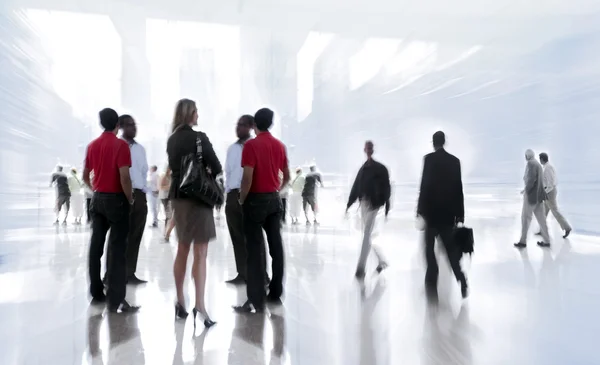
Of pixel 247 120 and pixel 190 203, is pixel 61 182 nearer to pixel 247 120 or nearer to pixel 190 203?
pixel 247 120

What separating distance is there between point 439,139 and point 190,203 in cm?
201

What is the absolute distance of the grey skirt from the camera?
2.97 metres

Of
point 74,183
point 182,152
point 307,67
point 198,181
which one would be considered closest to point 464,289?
point 198,181

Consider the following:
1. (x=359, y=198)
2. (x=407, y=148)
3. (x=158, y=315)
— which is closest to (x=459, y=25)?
(x=407, y=148)

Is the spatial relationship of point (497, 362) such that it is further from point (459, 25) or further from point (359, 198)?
point (459, 25)

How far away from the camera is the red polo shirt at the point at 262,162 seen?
10.8ft

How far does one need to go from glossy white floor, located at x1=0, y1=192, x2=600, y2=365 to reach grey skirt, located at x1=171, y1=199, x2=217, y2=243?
551 mm

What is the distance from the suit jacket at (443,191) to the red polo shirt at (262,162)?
122 cm

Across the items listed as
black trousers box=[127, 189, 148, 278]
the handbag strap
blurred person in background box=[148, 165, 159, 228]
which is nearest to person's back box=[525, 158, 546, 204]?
black trousers box=[127, 189, 148, 278]

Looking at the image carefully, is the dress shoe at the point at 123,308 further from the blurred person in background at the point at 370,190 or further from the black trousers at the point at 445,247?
the black trousers at the point at 445,247

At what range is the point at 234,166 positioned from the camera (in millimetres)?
3994

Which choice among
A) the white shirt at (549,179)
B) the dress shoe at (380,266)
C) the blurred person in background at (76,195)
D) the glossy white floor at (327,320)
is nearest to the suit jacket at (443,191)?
the glossy white floor at (327,320)

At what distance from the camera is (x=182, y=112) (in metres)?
3.05

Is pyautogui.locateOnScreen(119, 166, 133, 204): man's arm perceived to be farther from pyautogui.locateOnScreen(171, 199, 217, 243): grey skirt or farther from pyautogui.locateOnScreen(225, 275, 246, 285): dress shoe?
pyautogui.locateOnScreen(225, 275, 246, 285): dress shoe
